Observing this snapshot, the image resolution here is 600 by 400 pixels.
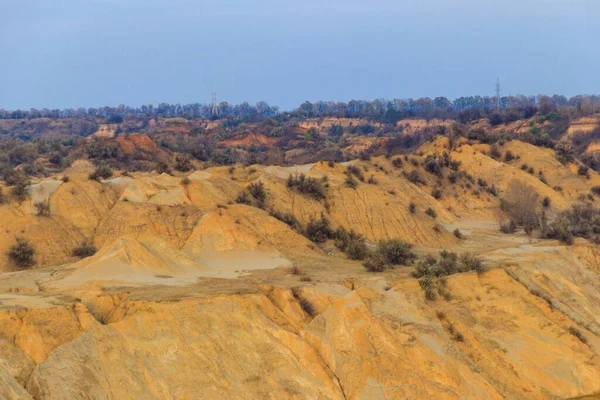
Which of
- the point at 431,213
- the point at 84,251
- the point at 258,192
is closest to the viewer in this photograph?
the point at 84,251

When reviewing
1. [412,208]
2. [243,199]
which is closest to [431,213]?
[412,208]

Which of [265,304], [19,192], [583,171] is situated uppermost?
[19,192]

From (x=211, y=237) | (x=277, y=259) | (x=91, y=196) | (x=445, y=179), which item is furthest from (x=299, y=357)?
(x=445, y=179)

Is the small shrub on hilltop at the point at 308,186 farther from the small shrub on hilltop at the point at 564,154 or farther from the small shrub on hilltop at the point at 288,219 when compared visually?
the small shrub on hilltop at the point at 564,154

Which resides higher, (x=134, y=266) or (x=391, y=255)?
(x=134, y=266)

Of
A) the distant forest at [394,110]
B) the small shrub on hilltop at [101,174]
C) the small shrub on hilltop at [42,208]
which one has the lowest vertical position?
the distant forest at [394,110]

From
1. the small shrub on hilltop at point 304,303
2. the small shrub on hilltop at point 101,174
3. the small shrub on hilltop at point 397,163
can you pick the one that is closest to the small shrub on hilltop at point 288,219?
the small shrub on hilltop at point 304,303

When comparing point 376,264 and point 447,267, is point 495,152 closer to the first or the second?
point 447,267
